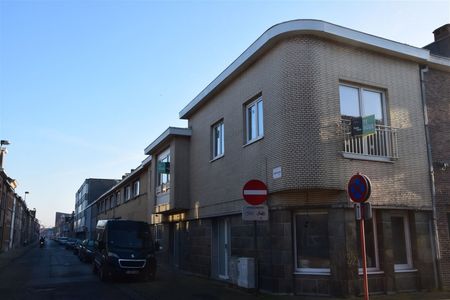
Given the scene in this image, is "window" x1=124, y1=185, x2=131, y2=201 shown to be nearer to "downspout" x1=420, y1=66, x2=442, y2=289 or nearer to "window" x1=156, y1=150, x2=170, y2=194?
"window" x1=156, y1=150, x2=170, y2=194

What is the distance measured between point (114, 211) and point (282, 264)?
35889mm

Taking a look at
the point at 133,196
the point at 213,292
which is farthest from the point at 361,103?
the point at 133,196

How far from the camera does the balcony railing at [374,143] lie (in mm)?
12906

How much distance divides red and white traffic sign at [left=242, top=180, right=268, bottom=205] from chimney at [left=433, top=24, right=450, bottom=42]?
34.6ft

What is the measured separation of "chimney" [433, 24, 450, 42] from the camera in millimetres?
16969

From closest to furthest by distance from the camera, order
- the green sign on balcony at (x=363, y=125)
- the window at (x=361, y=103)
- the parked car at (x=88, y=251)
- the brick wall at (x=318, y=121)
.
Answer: the brick wall at (x=318, y=121) → the green sign on balcony at (x=363, y=125) → the window at (x=361, y=103) → the parked car at (x=88, y=251)

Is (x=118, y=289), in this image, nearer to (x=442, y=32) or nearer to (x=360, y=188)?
(x=360, y=188)

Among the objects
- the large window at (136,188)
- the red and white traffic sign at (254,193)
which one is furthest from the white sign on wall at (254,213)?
the large window at (136,188)

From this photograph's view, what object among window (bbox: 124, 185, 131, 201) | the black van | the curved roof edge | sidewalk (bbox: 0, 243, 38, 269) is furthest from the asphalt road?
window (bbox: 124, 185, 131, 201)

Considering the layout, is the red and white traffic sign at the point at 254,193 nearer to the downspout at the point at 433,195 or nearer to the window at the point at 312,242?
the window at the point at 312,242

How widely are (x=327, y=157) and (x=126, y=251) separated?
895 cm

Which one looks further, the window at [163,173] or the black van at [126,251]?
the window at [163,173]

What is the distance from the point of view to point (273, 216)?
12.9m

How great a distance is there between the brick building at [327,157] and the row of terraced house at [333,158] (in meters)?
0.03
